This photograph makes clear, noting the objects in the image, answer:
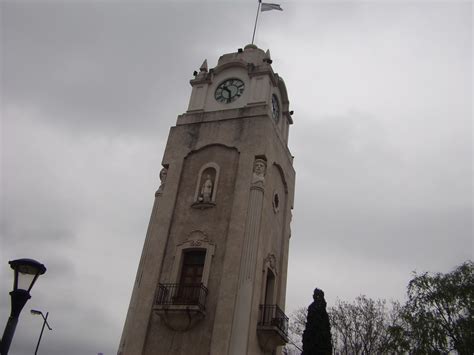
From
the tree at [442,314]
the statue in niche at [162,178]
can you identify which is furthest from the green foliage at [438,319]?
the statue in niche at [162,178]

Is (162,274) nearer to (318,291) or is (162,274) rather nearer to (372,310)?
(318,291)

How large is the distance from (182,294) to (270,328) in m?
4.13

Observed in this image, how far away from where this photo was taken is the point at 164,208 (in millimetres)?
22750

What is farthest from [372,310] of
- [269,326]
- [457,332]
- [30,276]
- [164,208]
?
[30,276]

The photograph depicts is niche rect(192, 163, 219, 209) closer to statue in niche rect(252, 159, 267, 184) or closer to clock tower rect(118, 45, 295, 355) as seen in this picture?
clock tower rect(118, 45, 295, 355)

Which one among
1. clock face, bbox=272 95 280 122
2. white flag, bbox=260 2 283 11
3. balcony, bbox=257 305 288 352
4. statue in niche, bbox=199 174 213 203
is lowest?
balcony, bbox=257 305 288 352

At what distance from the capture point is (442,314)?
26.9 metres

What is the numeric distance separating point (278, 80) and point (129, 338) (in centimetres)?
1704

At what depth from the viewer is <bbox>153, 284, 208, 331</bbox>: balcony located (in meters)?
18.9

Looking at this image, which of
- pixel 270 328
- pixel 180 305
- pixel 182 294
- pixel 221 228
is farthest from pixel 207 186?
pixel 270 328

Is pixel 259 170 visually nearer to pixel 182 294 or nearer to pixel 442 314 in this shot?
pixel 182 294

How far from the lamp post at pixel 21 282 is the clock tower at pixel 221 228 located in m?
10.1

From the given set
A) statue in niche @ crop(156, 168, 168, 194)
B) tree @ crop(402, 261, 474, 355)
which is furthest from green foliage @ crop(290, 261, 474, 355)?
statue in niche @ crop(156, 168, 168, 194)

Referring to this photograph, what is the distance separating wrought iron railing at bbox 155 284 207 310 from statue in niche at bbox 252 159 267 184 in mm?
5756
